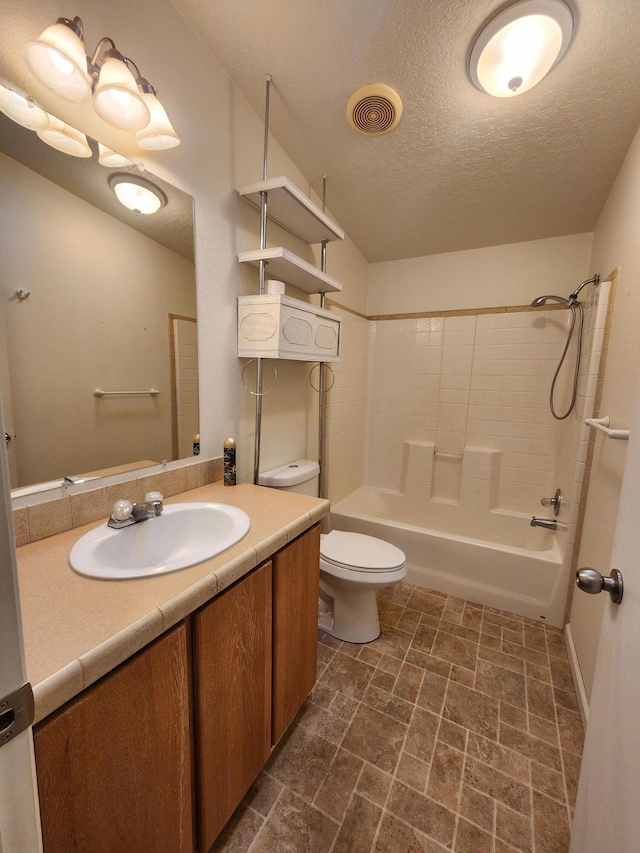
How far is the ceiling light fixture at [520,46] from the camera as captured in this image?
1009mm

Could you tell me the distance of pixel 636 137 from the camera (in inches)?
54.5

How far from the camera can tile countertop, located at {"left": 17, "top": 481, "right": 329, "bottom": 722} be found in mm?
517

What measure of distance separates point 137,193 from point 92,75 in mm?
260

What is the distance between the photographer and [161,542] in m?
1.04

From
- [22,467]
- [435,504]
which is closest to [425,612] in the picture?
[435,504]

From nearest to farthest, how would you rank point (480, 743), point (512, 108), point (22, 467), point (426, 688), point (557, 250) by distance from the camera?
point (22, 467) → point (480, 743) → point (512, 108) → point (426, 688) → point (557, 250)

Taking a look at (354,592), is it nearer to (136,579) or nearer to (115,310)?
(136,579)

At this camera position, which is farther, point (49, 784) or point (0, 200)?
point (0, 200)

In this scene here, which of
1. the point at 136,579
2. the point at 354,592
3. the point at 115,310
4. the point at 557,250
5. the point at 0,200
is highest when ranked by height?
the point at 557,250

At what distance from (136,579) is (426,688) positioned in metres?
1.39

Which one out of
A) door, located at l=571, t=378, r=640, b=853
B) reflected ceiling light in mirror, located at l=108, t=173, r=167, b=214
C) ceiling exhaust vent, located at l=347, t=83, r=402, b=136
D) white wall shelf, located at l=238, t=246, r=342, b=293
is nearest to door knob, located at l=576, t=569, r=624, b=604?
door, located at l=571, t=378, r=640, b=853

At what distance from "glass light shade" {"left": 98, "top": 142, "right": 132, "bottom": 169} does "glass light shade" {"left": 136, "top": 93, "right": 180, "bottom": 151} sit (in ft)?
0.25

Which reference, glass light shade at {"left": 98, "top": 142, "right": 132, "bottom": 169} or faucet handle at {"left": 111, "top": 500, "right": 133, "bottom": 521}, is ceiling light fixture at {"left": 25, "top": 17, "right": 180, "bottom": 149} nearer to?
glass light shade at {"left": 98, "top": 142, "right": 132, "bottom": 169}

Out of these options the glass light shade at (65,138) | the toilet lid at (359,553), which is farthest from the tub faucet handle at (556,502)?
the glass light shade at (65,138)
